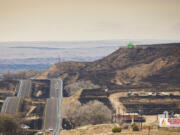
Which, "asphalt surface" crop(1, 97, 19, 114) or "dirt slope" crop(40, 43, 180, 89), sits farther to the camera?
"dirt slope" crop(40, 43, 180, 89)

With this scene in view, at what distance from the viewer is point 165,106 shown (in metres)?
102

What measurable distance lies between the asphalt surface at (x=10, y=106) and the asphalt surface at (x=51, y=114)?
8671 mm

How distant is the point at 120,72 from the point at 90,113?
3057 inches

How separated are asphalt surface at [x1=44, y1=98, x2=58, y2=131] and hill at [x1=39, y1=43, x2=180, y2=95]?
3029 cm

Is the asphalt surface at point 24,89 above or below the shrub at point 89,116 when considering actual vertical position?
above

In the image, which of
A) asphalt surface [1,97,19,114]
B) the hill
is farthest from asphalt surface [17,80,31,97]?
the hill

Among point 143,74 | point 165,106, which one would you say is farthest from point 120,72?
point 165,106

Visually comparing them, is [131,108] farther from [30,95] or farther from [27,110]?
[30,95]

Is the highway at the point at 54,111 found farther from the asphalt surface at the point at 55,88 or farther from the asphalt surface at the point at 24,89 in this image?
the asphalt surface at the point at 24,89

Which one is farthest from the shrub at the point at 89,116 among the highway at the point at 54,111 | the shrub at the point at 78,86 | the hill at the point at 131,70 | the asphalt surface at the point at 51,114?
the hill at the point at 131,70

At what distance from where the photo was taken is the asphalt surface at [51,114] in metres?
88.4

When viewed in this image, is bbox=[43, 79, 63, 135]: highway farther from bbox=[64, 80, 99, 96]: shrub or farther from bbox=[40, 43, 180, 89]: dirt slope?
bbox=[40, 43, 180, 89]: dirt slope

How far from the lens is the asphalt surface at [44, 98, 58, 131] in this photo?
290 feet

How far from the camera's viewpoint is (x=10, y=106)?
Result: 345 feet
